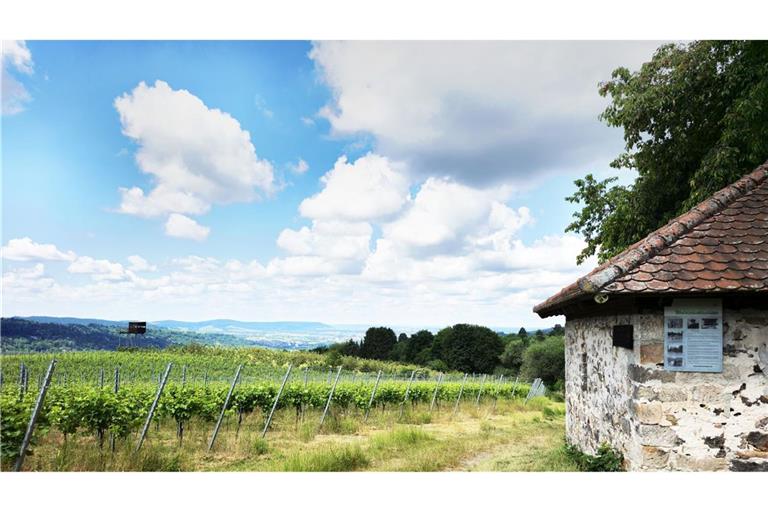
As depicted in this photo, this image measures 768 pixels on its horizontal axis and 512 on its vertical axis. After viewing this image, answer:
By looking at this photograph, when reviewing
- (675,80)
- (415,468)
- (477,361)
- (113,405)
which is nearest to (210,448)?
(113,405)

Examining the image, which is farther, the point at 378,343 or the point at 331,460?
the point at 378,343

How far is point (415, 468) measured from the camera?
314 inches

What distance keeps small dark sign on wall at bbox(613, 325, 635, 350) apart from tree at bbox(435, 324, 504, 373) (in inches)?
2091

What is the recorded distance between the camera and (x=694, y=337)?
561cm

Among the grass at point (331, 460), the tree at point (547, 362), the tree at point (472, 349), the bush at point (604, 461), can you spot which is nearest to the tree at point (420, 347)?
the tree at point (472, 349)

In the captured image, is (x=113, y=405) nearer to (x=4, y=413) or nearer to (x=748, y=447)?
(x=4, y=413)

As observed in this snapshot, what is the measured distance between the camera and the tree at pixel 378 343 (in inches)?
2506

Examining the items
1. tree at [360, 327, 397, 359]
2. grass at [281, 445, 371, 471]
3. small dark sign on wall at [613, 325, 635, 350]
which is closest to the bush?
small dark sign on wall at [613, 325, 635, 350]

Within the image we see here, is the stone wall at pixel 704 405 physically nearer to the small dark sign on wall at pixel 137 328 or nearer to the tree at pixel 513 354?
the small dark sign on wall at pixel 137 328

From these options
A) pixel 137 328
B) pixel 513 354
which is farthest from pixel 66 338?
pixel 513 354

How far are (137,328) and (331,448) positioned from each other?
36864mm

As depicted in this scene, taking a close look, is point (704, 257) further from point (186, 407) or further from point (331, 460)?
point (186, 407)

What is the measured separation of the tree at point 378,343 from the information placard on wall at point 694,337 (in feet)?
193

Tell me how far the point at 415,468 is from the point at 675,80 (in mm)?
9137
